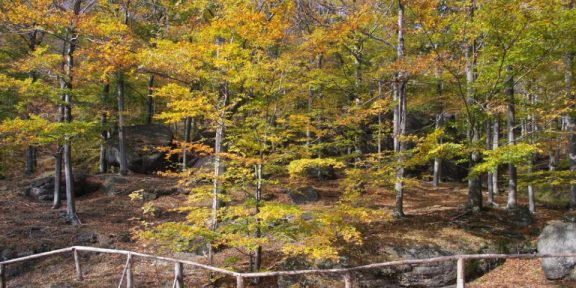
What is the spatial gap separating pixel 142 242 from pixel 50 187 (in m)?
8.67

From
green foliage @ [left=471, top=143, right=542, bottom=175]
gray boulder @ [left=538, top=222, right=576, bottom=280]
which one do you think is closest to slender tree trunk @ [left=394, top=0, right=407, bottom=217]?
→ green foliage @ [left=471, top=143, right=542, bottom=175]

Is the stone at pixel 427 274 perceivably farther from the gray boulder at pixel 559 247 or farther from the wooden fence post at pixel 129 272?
the wooden fence post at pixel 129 272

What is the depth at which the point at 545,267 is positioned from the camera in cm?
1049

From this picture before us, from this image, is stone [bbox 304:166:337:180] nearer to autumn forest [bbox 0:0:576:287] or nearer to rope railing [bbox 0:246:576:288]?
autumn forest [bbox 0:0:576:287]

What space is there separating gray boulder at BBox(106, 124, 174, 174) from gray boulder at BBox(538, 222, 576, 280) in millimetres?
21177

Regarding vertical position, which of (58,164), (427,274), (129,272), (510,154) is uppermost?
(510,154)

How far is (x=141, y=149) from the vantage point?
25.7m

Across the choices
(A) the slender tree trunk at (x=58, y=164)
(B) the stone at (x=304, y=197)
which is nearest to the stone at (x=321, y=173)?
(B) the stone at (x=304, y=197)

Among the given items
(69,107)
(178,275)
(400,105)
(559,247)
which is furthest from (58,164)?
(559,247)

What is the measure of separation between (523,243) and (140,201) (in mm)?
17588

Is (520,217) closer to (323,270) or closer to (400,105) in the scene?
(400,105)

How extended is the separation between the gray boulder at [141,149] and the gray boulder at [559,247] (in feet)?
69.5

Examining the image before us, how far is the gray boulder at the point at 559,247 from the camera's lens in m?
10.2

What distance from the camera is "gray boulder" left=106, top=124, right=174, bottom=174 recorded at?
987 inches
